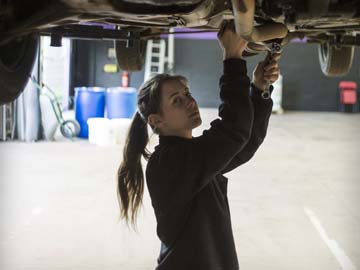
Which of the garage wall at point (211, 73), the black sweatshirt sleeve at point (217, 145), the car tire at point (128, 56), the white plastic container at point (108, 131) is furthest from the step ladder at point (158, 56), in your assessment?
the black sweatshirt sleeve at point (217, 145)

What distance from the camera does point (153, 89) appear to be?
139 cm

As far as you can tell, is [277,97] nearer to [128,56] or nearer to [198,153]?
[128,56]

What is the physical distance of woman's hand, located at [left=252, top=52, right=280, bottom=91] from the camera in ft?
4.51

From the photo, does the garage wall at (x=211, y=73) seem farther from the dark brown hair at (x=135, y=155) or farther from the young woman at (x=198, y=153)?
the young woman at (x=198, y=153)

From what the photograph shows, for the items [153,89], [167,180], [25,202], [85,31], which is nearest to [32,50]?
[85,31]

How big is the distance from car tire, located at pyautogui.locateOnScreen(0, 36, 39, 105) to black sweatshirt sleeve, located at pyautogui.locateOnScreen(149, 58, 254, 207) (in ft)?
2.28

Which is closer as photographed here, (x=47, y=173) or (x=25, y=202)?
(x=25, y=202)

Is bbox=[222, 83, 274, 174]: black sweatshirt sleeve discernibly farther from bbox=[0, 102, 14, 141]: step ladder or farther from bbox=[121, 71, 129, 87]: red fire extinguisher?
bbox=[121, 71, 129, 87]: red fire extinguisher

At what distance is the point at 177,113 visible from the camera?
1347mm

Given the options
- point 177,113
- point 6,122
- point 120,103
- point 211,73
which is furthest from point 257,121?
point 211,73

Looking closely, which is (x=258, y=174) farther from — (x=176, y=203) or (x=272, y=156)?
(x=176, y=203)

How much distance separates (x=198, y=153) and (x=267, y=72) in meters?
0.32

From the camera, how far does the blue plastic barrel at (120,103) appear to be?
22.8 ft

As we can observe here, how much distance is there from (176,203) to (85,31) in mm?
1235
